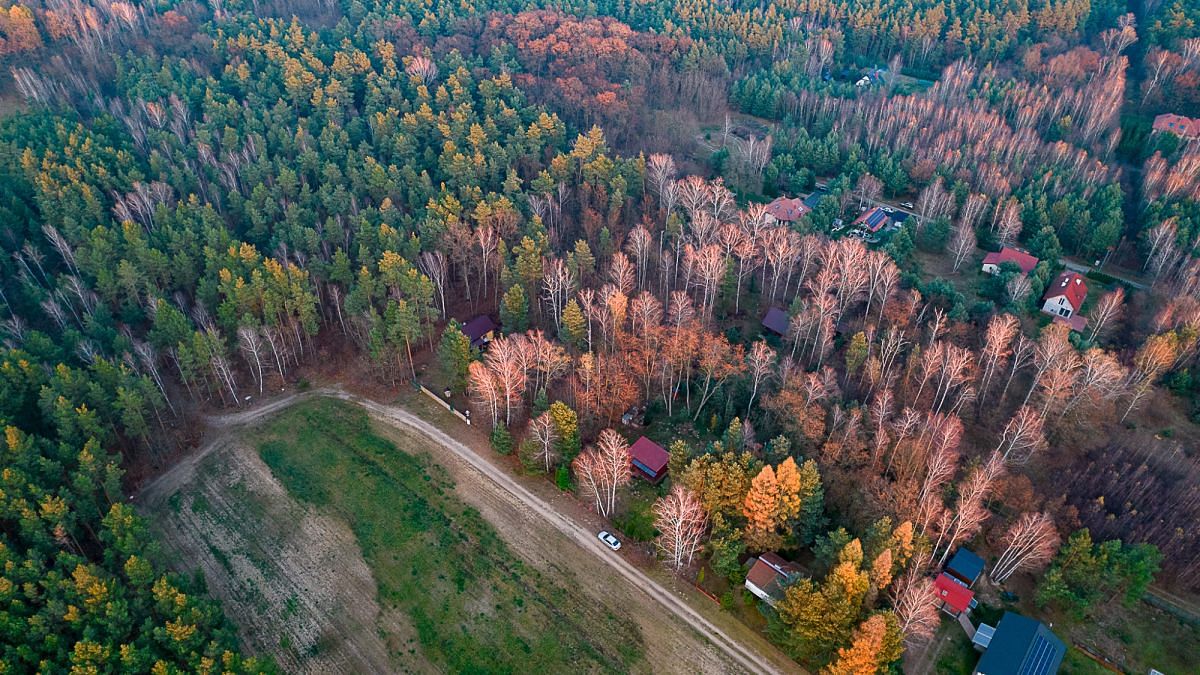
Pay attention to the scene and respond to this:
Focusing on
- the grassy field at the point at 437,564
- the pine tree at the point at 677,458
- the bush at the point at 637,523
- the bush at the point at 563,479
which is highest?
the pine tree at the point at 677,458

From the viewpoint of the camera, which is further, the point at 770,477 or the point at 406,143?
the point at 406,143

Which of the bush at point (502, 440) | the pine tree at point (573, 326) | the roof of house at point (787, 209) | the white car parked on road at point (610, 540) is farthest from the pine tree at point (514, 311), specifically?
the roof of house at point (787, 209)

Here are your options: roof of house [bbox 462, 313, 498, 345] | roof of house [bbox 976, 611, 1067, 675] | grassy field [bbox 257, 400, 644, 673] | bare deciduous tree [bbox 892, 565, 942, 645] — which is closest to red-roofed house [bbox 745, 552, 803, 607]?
bare deciduous tree [bbox 892, 565, 942, 645]

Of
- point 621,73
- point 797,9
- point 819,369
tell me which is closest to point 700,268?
point 819,369

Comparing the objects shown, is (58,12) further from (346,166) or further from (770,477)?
(770,477)

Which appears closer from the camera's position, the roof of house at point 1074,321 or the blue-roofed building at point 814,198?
the roof of house at point 1074,321

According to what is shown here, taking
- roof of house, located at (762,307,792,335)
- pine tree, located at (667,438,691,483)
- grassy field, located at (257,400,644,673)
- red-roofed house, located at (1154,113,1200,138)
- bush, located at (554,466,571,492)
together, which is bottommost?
grassy field, located at (257,400,644,673)

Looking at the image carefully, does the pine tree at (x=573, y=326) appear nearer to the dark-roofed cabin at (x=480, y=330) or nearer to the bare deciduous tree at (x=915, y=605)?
the dark-roofed cabin at (x=480, y=330)

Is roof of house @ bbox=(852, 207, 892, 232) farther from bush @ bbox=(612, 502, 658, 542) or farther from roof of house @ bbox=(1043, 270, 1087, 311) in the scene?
bush @ bbox=(612, 502, 658, 542)
